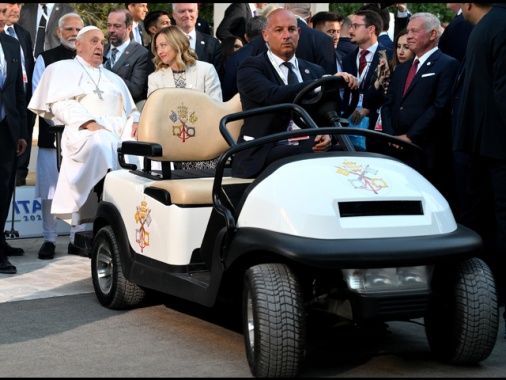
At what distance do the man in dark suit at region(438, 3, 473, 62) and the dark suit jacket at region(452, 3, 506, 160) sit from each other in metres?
2.10

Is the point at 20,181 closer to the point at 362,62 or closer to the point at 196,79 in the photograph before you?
the point at 196,79

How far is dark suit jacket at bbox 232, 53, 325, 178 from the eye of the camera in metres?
6.17

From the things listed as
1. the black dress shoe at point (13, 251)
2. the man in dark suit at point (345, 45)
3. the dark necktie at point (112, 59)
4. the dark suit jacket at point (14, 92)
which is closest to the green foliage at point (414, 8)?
the man in dark suit at point (345, 45)

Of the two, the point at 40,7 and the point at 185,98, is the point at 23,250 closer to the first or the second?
the point at 185,98

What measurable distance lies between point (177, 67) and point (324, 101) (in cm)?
316

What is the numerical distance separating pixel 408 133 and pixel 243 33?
4922 mm

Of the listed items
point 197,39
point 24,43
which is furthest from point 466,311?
point 197,39

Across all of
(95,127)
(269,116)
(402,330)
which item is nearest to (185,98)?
(269,116)

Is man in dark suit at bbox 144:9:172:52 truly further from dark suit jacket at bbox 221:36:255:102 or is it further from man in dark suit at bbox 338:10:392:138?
man in dark suit at bbox 338:10:392:138

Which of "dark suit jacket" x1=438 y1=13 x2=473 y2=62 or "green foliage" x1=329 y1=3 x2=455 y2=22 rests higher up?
"green foliage" x1=329 y1=3 x2=455 y2=22

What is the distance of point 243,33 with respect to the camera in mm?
12117

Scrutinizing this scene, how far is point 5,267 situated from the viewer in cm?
801

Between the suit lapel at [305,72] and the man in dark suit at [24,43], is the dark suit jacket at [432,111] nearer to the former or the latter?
the suit lapel at [305,72]

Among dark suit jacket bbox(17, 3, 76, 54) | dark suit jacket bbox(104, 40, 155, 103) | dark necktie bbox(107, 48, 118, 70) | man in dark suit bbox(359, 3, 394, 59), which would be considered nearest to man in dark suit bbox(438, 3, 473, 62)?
man in dark suit bbox(359, 3, 394, 59)
